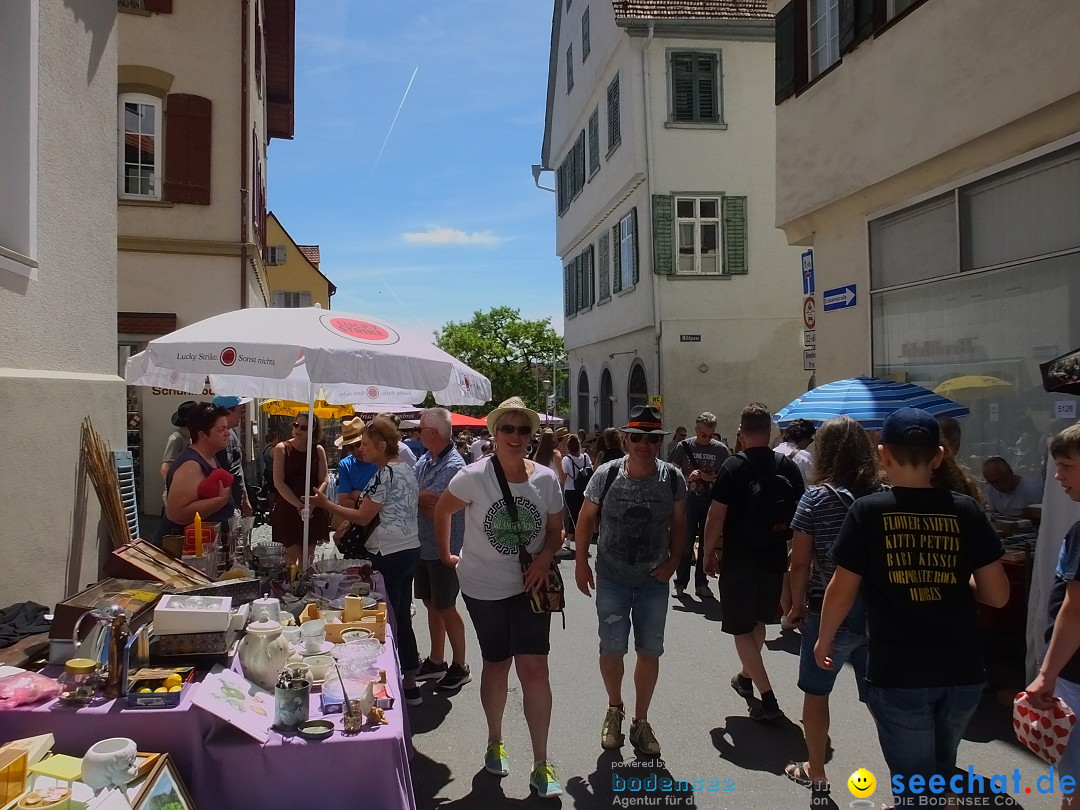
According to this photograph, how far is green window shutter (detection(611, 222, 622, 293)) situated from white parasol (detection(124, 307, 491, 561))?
16.0 meters

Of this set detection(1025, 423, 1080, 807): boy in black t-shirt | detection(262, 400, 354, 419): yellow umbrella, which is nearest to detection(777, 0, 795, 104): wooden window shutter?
detection(262, 400, 354, 419): yellow umbrella

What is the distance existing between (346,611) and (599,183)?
1881 cm

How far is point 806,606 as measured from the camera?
13.0 feet

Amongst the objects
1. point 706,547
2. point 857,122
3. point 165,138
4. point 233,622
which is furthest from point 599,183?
point 233,622

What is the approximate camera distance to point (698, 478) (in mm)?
8109

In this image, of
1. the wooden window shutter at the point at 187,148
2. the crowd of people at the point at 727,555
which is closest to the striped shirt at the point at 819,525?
the crowd of people at the point at 727,555

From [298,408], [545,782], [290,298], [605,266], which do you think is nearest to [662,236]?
[605,266]

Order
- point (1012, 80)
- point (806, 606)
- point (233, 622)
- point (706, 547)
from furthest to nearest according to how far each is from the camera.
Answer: point (1012, 80)
point (706, 547)
point (806, 606)
point (233, 622)

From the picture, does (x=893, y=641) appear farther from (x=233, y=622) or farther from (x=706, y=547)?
(x=233, y=622)

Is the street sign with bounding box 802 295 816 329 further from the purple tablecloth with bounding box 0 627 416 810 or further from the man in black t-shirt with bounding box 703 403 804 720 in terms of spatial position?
the purple tablecloth with bounding box 0 627 416 810

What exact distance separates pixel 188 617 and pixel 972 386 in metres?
7.49

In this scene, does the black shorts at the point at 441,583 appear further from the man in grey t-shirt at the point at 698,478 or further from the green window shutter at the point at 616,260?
the green window shutter at the point at 616,260

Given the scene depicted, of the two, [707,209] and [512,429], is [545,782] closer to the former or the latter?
[512,429]

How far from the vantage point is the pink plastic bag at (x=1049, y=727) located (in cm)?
277
